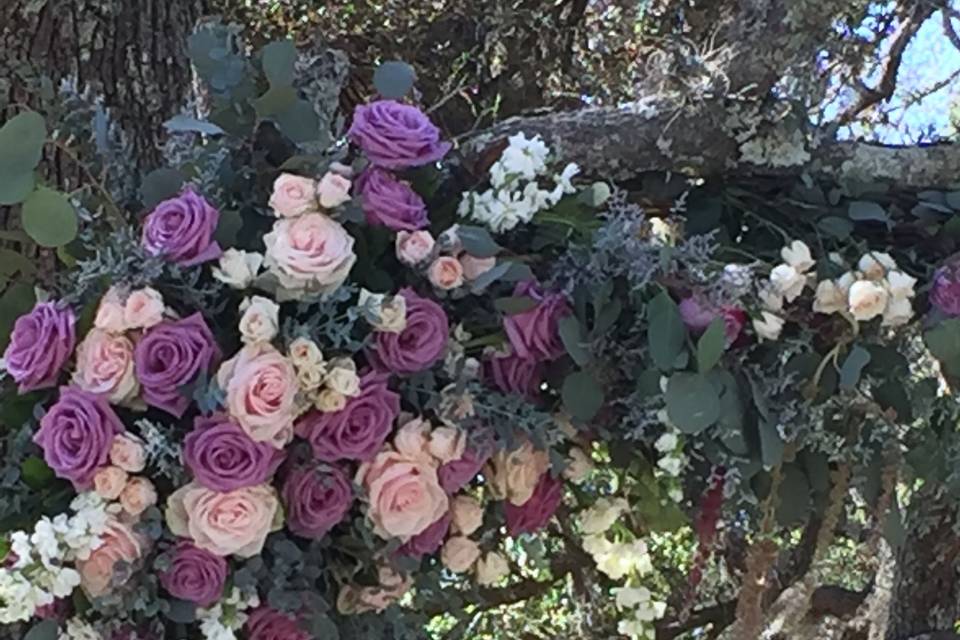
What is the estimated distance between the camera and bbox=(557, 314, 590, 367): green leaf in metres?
0.77

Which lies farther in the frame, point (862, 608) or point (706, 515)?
point (862, 608)

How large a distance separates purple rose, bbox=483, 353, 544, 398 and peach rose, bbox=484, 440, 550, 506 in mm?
36

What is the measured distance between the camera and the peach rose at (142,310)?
0.72m

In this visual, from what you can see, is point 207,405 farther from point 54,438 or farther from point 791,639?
point 791,639

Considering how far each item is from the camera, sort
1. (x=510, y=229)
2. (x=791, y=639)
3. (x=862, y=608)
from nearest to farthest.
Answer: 1. (x=510, y=229)
2. (x=791, y=639)
3. (x=862, y=608)

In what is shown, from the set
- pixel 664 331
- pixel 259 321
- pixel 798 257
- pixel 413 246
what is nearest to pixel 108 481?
pixel 259 321

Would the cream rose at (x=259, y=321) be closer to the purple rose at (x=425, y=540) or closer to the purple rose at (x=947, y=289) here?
the purple rose at (x=425, y=540)

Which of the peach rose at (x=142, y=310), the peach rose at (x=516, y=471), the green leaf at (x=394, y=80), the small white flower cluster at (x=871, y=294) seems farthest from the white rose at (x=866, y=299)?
the peach rose at (x=142, y=310)

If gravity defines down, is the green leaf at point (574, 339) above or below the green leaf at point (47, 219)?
below

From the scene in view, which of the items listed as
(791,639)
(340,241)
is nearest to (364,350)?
(340,241)

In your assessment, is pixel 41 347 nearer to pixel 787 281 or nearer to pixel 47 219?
pixel 47 219

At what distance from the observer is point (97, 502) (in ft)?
2.37

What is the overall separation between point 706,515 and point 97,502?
1.34 ft

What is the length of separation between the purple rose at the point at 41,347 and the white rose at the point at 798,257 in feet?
1.46
